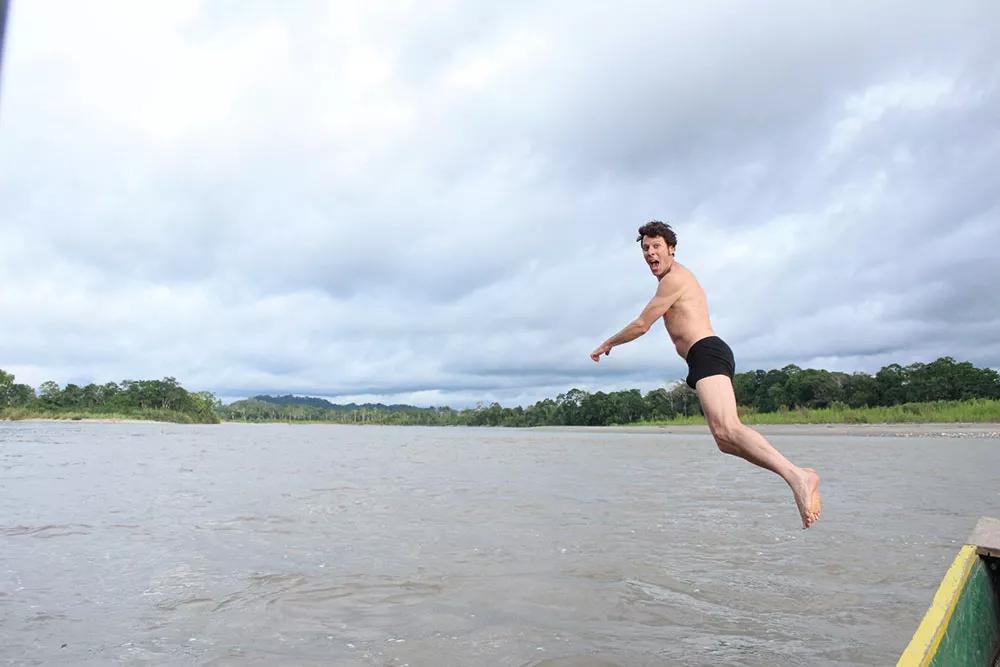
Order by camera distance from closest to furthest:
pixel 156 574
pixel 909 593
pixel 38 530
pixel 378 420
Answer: pixel 909 593, pixel 156 574, pixel 38 530, pixel 378 420

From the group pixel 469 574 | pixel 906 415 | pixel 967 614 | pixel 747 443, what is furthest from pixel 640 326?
pixel 906 415

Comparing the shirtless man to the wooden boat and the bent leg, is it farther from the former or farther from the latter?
the wooden boat

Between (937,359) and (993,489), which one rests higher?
(937,359)

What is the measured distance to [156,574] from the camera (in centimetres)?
696

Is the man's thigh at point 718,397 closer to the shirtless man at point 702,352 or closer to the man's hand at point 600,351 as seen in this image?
the shirtless man at point 702,352

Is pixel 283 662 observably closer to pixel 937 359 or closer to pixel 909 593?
pixel 909 593

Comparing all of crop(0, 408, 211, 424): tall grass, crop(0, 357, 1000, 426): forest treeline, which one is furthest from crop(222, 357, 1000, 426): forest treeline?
crop(0, 408, 211, 424): tall grass

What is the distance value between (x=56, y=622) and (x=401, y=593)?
2801mm

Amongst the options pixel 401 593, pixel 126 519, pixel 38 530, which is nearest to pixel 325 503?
pixel 126 519

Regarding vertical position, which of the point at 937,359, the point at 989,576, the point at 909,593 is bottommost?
the point at 909,593

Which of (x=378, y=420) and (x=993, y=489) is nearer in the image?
(x=993, y=489)

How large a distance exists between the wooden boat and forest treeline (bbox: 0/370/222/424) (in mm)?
123646

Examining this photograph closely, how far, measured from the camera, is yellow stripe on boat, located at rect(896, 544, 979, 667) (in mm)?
2621

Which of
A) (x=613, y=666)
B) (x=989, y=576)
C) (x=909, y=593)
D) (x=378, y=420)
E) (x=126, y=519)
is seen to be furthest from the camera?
(x=378, y=420)
